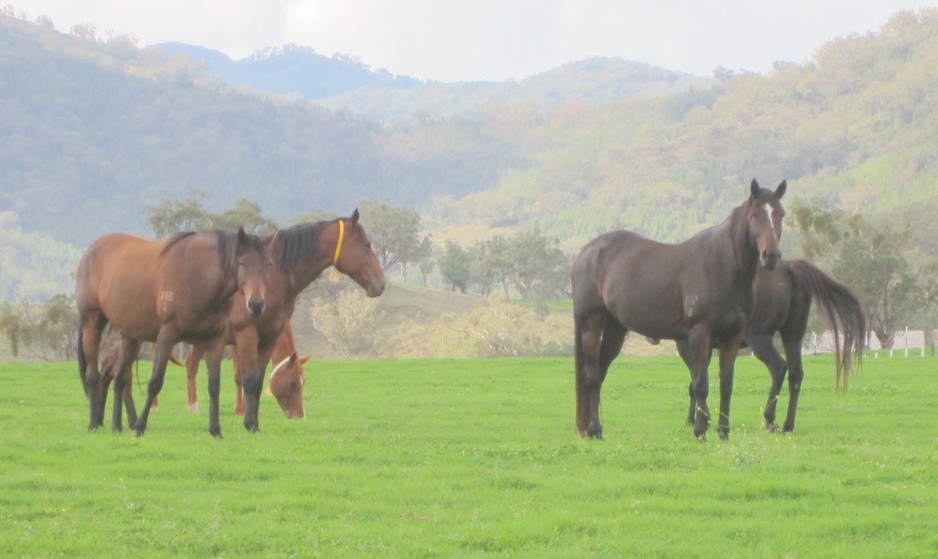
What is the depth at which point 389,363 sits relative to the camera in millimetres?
31078

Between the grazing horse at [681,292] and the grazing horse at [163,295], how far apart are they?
12.3 feet

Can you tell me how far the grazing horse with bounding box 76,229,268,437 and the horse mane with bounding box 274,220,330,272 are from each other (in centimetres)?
79

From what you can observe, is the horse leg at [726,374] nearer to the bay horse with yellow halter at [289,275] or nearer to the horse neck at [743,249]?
the horse neck at [743,249]

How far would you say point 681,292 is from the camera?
499 inches

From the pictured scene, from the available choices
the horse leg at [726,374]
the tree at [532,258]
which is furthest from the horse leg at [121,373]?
the tree at [532,258]

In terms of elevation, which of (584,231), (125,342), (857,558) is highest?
(584,231)

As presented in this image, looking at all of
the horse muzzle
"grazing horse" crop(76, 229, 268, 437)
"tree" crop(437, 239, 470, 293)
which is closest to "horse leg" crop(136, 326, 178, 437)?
"grazing horse" crop(76, 229, 268, 437)

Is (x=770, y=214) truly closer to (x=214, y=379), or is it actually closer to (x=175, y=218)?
(x=214, y=379)

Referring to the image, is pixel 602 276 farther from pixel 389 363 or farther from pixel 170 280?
pixel 389 363

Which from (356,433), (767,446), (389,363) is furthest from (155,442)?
(389,363)

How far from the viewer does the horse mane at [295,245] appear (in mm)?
14148

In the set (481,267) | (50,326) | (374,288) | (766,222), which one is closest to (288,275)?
(374,288)

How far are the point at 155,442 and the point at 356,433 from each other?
2.72 meters

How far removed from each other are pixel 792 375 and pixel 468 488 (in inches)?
238
